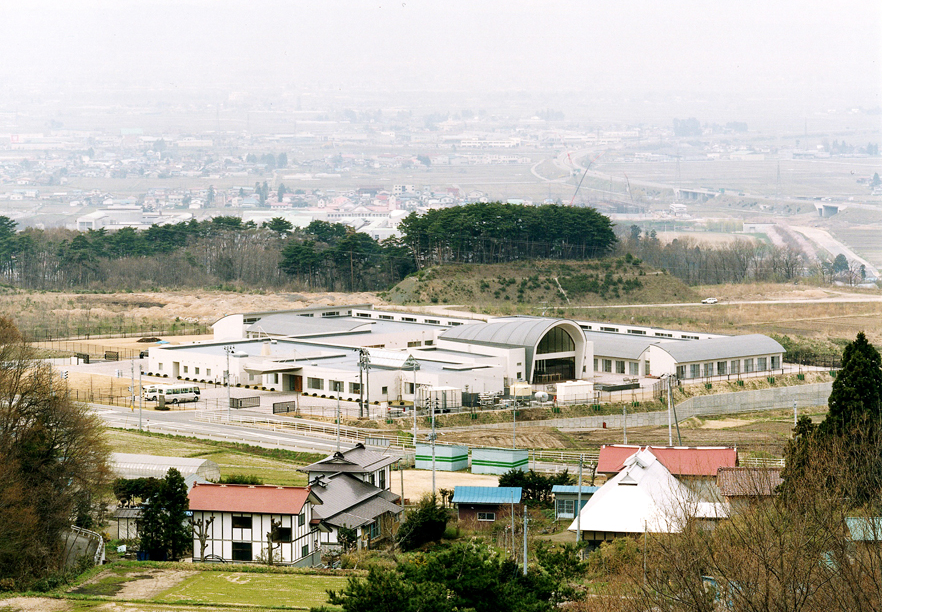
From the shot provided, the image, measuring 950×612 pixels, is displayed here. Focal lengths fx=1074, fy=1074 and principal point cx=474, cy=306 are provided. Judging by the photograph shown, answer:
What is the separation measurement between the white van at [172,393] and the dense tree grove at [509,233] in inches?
1223

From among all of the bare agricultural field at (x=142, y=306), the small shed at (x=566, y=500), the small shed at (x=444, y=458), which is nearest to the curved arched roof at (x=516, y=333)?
the small shed at (x=444, y=458)

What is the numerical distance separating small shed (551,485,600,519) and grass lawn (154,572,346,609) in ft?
15.5

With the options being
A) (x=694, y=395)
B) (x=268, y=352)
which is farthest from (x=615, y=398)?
(x=268, y=352)

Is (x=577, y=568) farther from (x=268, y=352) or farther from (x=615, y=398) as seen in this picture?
(x=268, y=352)

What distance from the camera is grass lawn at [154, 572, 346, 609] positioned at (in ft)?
42.7

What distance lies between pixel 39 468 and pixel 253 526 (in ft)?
11.0

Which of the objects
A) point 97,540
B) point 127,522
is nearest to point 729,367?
point 127,522

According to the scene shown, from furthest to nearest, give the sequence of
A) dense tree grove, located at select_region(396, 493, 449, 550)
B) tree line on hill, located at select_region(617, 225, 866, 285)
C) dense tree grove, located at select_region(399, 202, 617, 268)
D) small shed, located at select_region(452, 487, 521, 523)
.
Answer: tree line on hill, located at select_region(617, 225, 866, 285) < dense tree grove, located at select_region(399, 202, 617, 268) < small shed, located at select_region(452, 487, 521, 523) < dense tree grove, located at select_region(396, 493, 449, 550)

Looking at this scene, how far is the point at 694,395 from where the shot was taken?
1193 inches

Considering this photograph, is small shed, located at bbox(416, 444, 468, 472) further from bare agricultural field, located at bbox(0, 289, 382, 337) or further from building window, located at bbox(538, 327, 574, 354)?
bare agricultural field, located at bbox(0, 289, 382, 337)

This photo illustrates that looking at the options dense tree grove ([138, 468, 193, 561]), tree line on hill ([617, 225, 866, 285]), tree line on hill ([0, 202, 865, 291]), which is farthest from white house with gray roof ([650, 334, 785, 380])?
tree line on hill ([617, 225, 866, 285])

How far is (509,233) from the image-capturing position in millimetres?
61219

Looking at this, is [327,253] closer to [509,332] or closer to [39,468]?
[509,332]

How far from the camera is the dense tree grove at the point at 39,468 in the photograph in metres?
14.5
